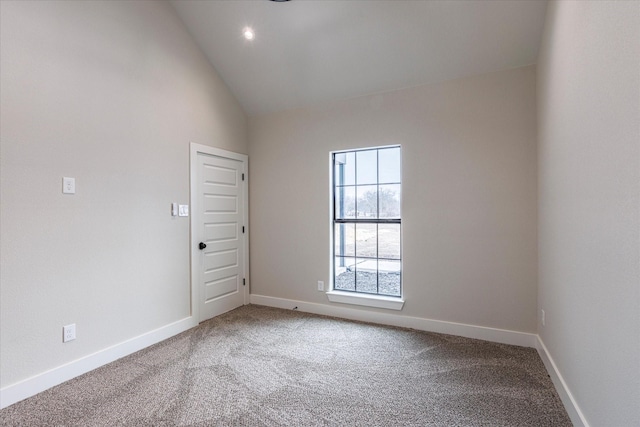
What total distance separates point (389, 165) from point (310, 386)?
239 centimetres

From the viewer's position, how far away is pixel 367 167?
12.3ft

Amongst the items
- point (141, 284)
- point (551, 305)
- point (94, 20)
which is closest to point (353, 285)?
point (551, 305)

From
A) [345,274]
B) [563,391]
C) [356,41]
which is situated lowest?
[563,391]

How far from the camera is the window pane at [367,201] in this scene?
3686mm

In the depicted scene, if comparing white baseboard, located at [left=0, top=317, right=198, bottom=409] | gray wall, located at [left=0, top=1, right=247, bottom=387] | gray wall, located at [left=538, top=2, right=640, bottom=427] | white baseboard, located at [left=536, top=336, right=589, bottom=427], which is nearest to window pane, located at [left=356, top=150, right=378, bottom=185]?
gray wall, located at [left=538, top=2, right=640, bottom=427]

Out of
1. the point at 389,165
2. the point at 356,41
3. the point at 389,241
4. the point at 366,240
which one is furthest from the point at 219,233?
the point at 356,41

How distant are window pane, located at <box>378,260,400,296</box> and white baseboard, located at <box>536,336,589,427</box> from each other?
4.59 ft

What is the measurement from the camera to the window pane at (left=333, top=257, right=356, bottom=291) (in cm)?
387

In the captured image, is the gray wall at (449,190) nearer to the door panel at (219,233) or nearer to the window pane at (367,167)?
the window pane at (367,167)

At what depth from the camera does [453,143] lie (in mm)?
3193

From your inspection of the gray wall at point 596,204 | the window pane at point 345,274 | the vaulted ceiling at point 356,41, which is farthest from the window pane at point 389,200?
the gray wall at point 596,204

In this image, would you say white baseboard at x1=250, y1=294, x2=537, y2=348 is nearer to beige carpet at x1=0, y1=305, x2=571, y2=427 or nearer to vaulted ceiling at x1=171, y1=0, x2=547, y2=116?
beige carpet at x1=0, y1=305, x2=571, y2=427

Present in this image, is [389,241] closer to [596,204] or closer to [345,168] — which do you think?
[345,168]

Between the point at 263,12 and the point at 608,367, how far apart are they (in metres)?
3.63
